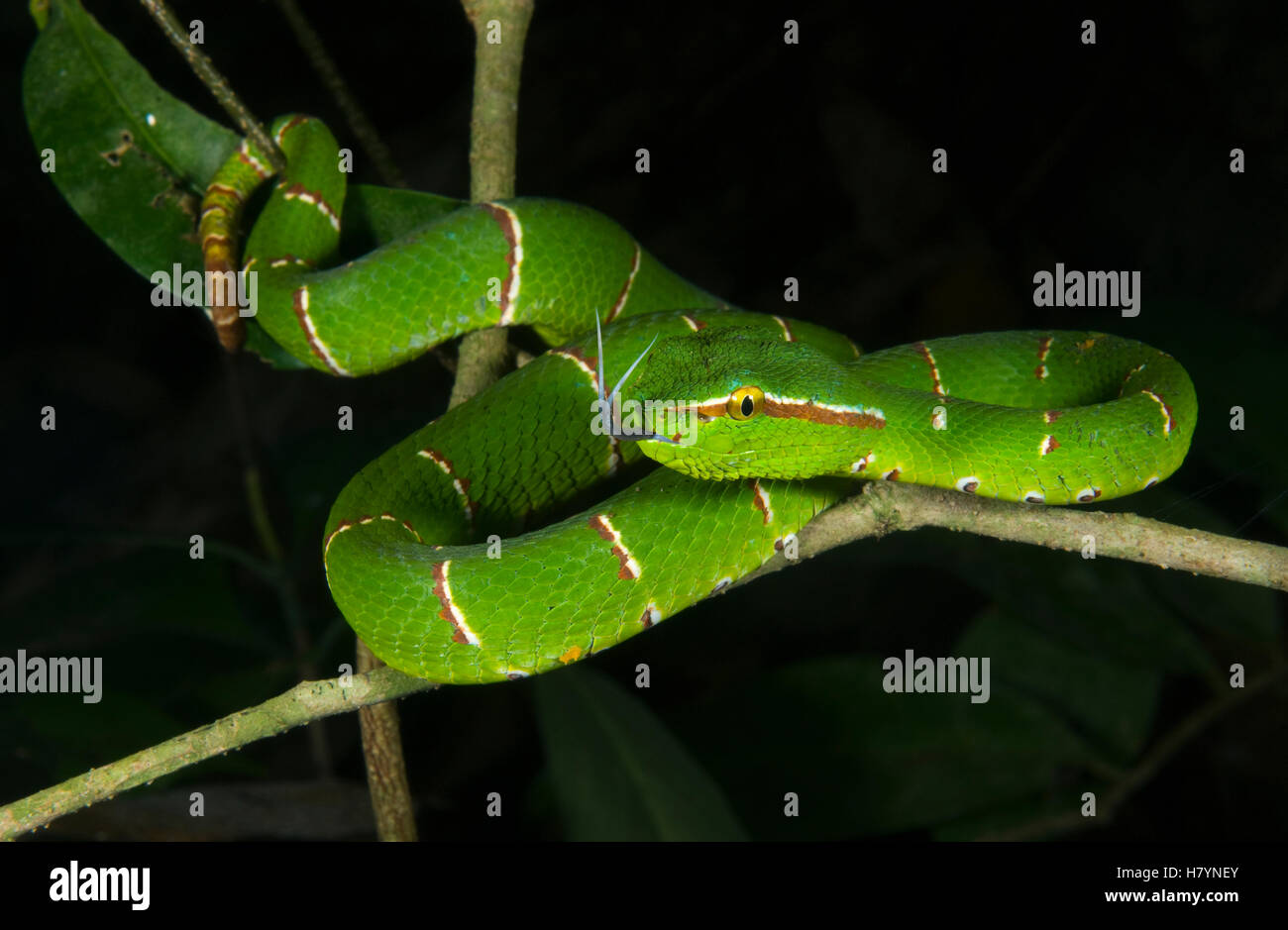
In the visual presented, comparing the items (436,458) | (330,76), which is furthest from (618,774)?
(330,76)

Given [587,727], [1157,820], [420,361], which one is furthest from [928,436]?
[420,361]

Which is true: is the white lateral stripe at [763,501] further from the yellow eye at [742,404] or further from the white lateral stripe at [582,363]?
the white lateral stripe at [582,363]

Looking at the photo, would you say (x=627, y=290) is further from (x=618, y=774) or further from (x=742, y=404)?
(x=618, y=774)

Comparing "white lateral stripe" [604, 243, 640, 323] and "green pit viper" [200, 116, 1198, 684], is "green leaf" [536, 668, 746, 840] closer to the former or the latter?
"green pit viper" [200, 116, 1198, 684]

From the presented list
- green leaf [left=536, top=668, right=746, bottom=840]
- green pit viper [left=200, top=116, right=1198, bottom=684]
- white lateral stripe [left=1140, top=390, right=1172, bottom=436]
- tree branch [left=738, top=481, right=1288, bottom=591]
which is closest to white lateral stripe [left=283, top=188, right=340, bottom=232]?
green pit viper [left=200, top=116, right=1198, bottom=684]

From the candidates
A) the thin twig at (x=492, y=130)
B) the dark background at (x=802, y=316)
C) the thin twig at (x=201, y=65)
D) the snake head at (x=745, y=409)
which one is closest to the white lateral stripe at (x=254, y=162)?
the thin twig at (x=201, y=65)

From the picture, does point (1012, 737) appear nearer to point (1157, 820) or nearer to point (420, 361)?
point (1157, 820)
